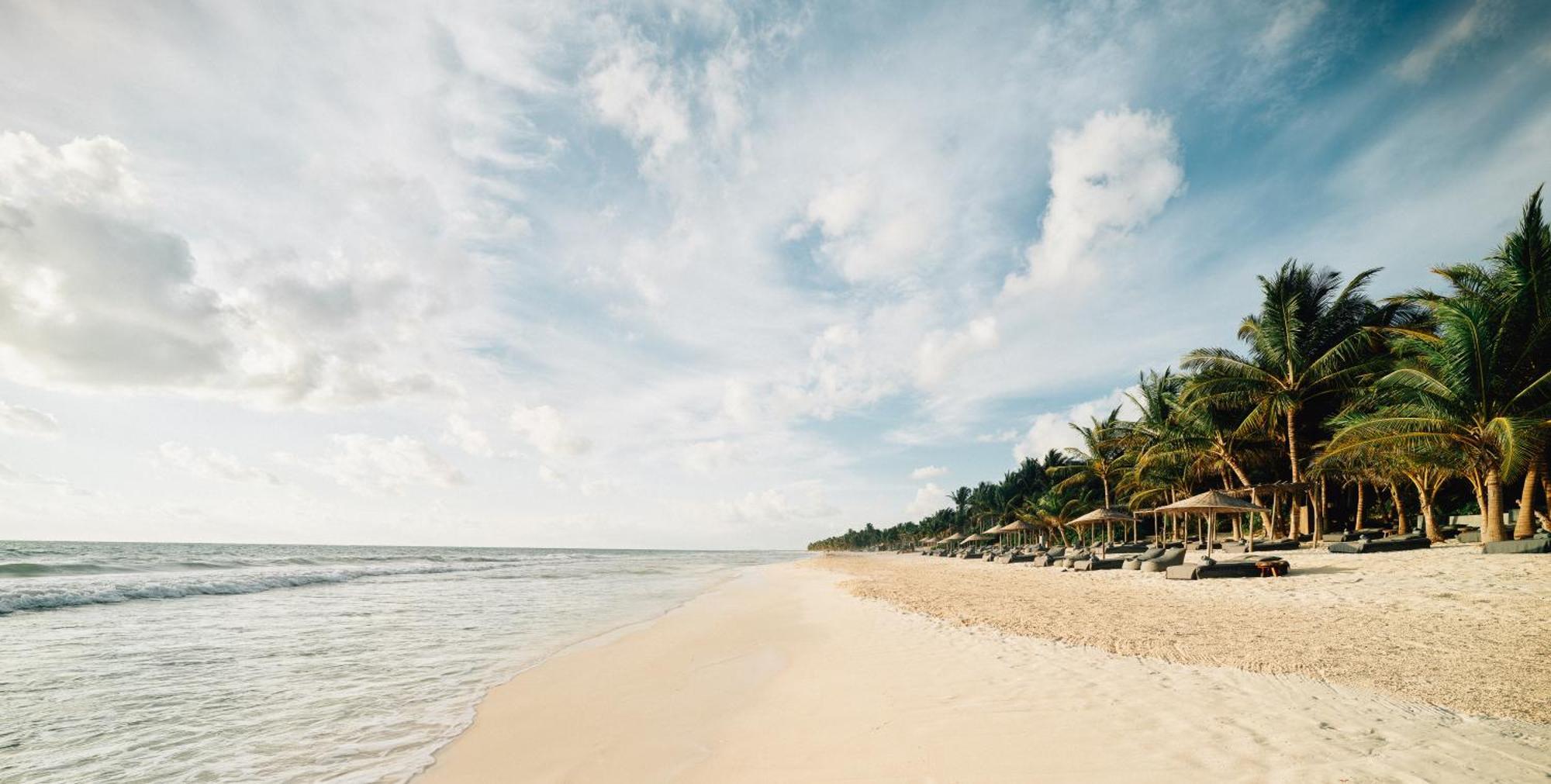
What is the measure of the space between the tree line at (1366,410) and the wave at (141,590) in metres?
35.2

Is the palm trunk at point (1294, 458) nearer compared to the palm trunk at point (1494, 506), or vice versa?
the palm trunk at point (1494, 506)

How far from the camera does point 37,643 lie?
976 centimetres

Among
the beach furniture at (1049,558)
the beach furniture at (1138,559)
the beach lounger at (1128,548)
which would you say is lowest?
the beach furniture at (1049,558)

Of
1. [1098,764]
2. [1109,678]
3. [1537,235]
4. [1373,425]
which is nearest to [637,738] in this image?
[1098,764]

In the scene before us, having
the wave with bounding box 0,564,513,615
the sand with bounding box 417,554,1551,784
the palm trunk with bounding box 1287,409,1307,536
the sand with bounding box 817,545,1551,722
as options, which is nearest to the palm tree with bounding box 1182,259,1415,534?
the palm trunk with bounding box 1287,409,1307,536

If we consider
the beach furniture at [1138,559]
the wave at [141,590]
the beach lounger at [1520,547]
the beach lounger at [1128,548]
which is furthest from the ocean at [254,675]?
the beach lounger at [1128,548]

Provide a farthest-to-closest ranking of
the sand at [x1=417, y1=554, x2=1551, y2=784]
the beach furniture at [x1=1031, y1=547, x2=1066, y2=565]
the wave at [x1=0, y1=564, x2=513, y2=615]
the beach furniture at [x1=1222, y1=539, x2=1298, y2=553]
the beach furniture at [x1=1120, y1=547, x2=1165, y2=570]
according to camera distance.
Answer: the beach furniture at [x1=1031, y1=547, x2=1066, y2=565], the beach furniture at [x1=1222, y1=539, x2=1298, y2=553], the beach furniture at [x1=1120, y1=547, x2=1165, y2=570], the wave at [x1=0, y1=564, x2=513, y2=615], the sand at [x1=417, y1=554, x2=1551, y2=784]

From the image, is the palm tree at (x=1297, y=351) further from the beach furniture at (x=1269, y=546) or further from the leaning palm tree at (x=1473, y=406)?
the leaning palm tree at (x=1473, y=406)

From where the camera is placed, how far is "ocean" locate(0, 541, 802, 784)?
4.84m

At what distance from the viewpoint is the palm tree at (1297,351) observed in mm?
22484

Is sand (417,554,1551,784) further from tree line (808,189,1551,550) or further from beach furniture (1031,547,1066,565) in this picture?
beach furniture (1031,547,1066,565)

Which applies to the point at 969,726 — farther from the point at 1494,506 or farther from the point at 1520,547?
the point at 1494,506

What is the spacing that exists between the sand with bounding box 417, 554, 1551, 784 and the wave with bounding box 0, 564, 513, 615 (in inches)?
687

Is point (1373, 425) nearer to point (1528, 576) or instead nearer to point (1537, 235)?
point (1537, 235)
